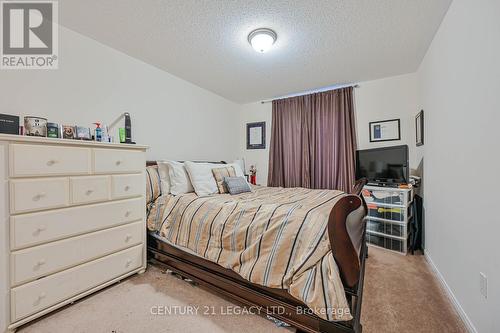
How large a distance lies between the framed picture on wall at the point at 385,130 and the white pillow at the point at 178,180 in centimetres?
Answer: 286

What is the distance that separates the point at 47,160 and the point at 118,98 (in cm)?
123

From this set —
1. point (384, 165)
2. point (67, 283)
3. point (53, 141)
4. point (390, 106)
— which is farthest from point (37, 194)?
point (390, 106)

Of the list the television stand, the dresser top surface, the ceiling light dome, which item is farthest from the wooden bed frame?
the ceiling light dome

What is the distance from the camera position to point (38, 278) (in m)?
1.42

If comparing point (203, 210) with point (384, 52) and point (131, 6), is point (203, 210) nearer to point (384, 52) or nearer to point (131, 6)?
point (131, 6)

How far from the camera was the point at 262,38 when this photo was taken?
202 centimetres

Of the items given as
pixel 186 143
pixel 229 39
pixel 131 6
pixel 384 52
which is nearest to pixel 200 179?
pixel 186 143

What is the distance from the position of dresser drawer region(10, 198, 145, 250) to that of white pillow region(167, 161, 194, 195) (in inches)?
16.9

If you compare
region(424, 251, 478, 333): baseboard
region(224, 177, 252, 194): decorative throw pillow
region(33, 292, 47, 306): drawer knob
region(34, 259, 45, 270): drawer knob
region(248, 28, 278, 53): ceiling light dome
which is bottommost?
region(424, 251, 478, 333): baseboard

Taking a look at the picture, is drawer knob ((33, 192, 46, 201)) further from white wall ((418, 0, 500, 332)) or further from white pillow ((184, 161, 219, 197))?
white wall ((418, 0, 500, 332))

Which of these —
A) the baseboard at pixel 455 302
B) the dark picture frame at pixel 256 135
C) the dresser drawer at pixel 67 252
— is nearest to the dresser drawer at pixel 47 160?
the dresser drawer at pixel 67 252

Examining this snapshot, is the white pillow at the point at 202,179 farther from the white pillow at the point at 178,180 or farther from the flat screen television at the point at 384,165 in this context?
the flat screen television at the point at 384,165

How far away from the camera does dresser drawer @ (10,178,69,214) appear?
1.33 metres

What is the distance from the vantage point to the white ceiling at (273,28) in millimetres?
1719
